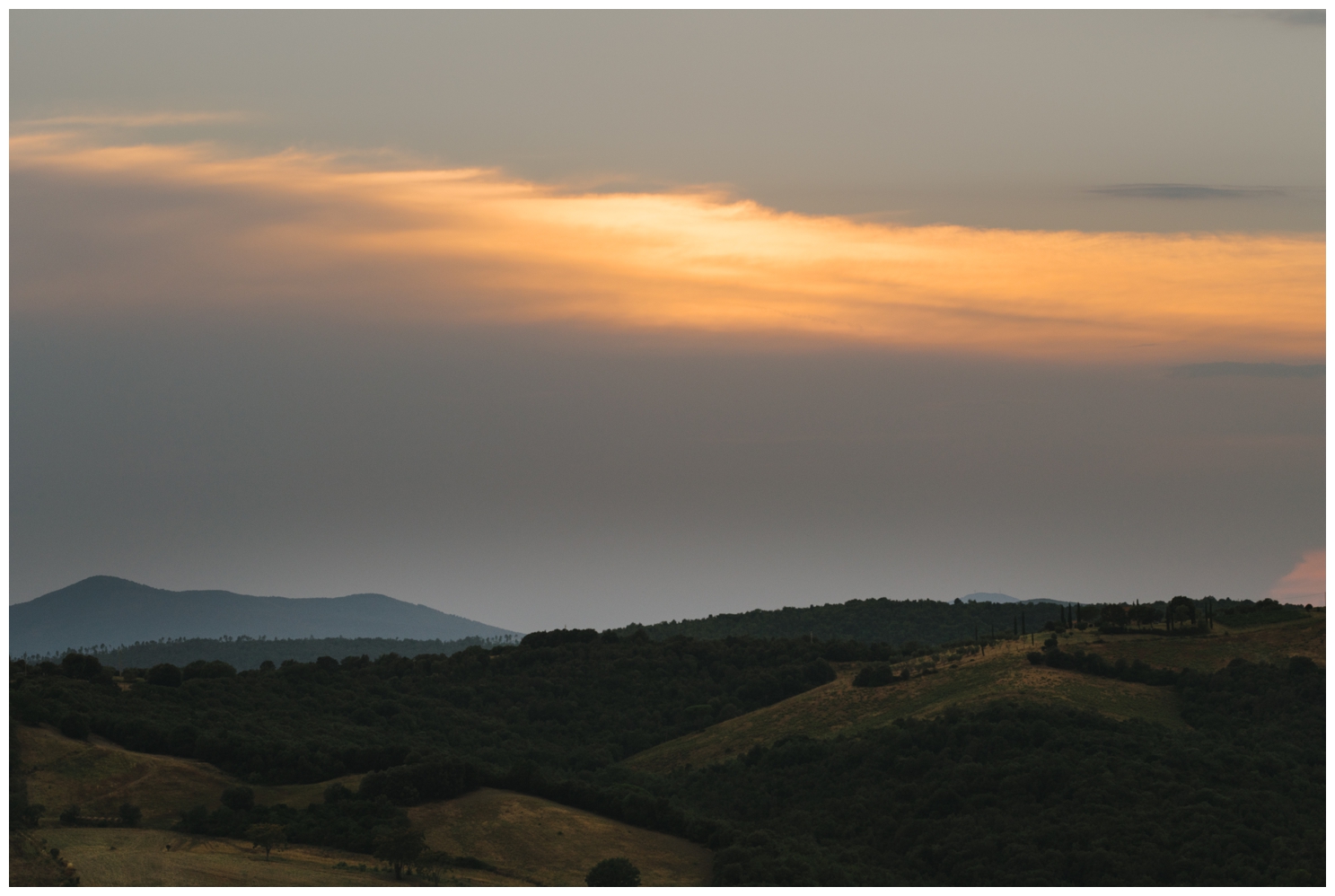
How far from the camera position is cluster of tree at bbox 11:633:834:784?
6116cm

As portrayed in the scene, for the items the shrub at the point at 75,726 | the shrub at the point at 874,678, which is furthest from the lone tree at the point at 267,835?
the shrub at the point at 874,678

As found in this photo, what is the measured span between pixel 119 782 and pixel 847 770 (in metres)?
35.4

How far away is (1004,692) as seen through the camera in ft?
241

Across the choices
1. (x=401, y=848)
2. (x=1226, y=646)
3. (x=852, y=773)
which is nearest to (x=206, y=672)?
(x=852, y=773)

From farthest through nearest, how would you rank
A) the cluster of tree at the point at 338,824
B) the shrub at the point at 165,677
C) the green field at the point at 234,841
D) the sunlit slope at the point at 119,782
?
1. the shrub at the point at 165,677
2. the sunlit slope at the point at 119,782
3. the cluster of tree at the point at 338,824
4. the green field at the point at 234,841

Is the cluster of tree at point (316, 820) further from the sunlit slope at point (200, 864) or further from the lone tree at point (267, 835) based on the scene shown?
the sunlit slope at point (200, 864)

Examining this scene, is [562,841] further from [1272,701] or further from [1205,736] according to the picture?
[1272,701]

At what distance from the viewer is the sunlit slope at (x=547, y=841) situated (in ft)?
152

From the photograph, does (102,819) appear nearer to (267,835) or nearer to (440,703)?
(267,835)

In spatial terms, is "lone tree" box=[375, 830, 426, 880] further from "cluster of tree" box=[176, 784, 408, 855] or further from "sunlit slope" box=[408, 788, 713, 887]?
"sunlit slope" box=[408, 788, 713, 887]

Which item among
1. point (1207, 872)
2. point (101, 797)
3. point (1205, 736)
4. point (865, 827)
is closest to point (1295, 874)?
point (1207, 872)

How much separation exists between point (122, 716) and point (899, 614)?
107726 millimetres

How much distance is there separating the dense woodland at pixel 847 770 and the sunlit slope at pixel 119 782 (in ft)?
6.09

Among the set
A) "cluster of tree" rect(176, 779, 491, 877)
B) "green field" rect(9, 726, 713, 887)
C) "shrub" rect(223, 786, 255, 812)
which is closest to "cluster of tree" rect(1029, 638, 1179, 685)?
"green field" rect(9, 726, 713, 887)
